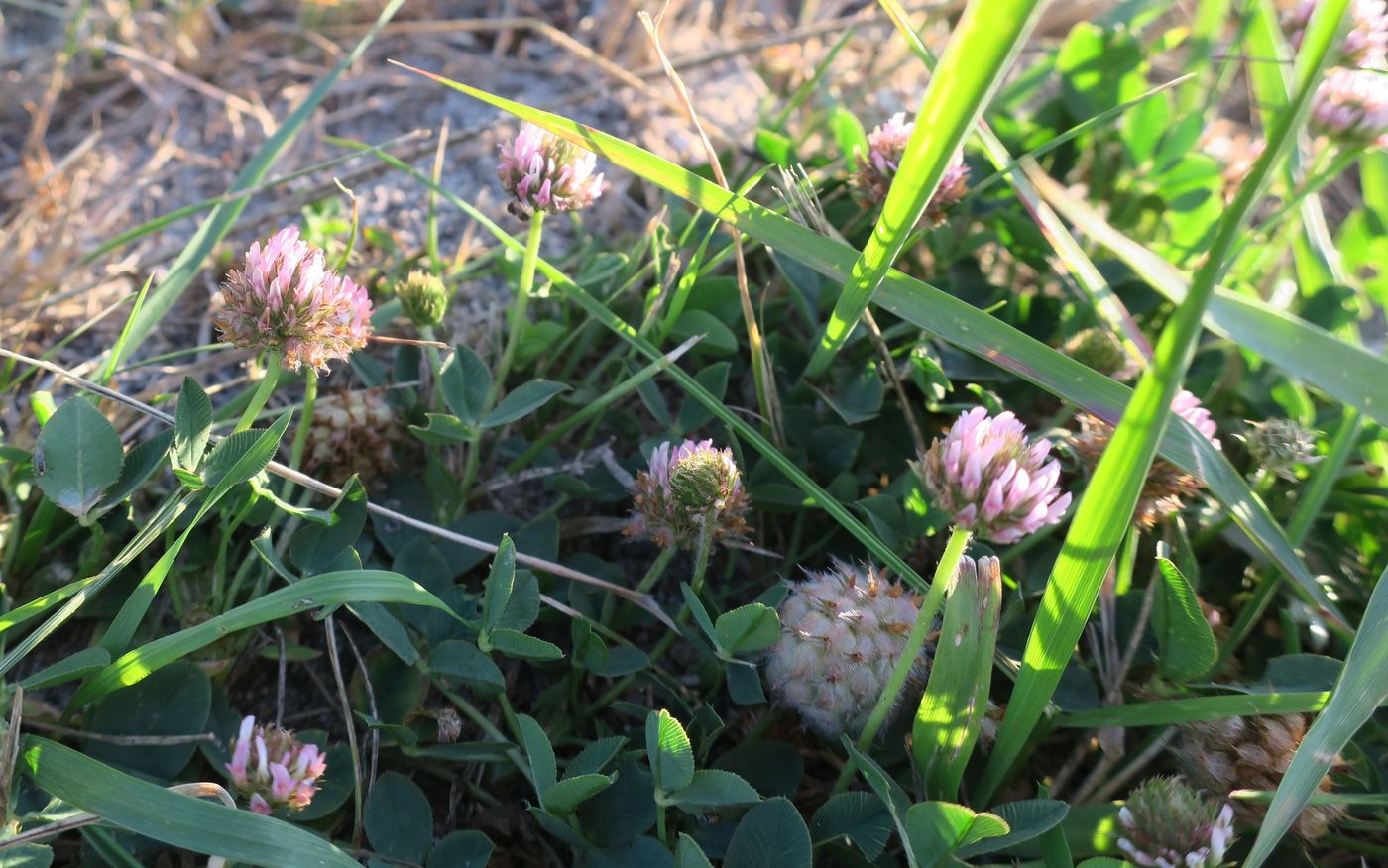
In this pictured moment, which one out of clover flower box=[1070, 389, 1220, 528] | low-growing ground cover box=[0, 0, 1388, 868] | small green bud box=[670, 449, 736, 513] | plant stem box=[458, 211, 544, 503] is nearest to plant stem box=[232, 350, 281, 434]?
low-growing ground cover box=[0, 0, 1388, 868]

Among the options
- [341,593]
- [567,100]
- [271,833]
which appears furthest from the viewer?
[567,100]

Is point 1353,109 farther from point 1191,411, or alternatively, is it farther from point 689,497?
point 689,497

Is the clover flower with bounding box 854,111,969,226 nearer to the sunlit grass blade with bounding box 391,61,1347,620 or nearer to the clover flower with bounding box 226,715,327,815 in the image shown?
the sunlit grass blade with bounding box 391,61,1347,620

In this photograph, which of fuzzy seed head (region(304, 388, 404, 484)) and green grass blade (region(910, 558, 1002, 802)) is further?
fuzzy seed head (region(304, 388, 404, 484))

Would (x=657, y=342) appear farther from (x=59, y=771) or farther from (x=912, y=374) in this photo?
(x=59, y=771)

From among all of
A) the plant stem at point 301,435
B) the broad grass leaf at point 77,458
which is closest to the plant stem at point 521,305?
the plant stem at point 301,435

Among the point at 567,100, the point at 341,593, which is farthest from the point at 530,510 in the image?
the point at 567,100

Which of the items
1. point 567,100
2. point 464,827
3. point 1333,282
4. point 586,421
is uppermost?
point 1333,282

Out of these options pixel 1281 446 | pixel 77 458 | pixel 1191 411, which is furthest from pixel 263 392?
pixel 1281 446
